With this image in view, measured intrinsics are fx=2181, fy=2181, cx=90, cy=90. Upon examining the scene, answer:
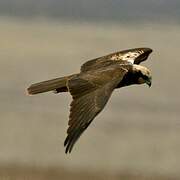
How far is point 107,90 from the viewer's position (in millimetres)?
20000

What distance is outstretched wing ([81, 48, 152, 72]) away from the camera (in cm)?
2180

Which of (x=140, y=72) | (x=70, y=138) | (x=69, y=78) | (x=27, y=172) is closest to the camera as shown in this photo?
(x=70, y=138)

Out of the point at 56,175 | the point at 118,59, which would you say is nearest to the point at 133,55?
the point at 118,59

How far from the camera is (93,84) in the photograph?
792 inches

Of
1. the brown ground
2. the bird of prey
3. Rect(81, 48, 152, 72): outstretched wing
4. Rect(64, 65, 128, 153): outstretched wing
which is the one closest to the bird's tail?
the bird of prey

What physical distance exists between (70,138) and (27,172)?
744cm

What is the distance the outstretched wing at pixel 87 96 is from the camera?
1925 centimetres

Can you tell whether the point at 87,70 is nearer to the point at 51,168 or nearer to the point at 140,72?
the point at 140,72

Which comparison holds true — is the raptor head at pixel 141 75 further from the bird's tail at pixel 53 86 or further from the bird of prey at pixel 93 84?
the bird's tail at pixel 53 86

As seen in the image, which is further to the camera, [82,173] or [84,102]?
[82,173]

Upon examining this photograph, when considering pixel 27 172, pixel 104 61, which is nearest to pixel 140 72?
pixel 104 61

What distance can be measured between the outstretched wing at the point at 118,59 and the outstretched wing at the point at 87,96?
89 cm

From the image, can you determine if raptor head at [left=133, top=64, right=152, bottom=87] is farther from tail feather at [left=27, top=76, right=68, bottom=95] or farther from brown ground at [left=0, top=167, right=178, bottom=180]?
brown ground at [left=0, top=167, right=178, bottom=180]

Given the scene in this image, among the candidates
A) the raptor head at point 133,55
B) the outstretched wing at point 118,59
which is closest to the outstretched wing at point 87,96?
the outstretched wing at point 118,59
